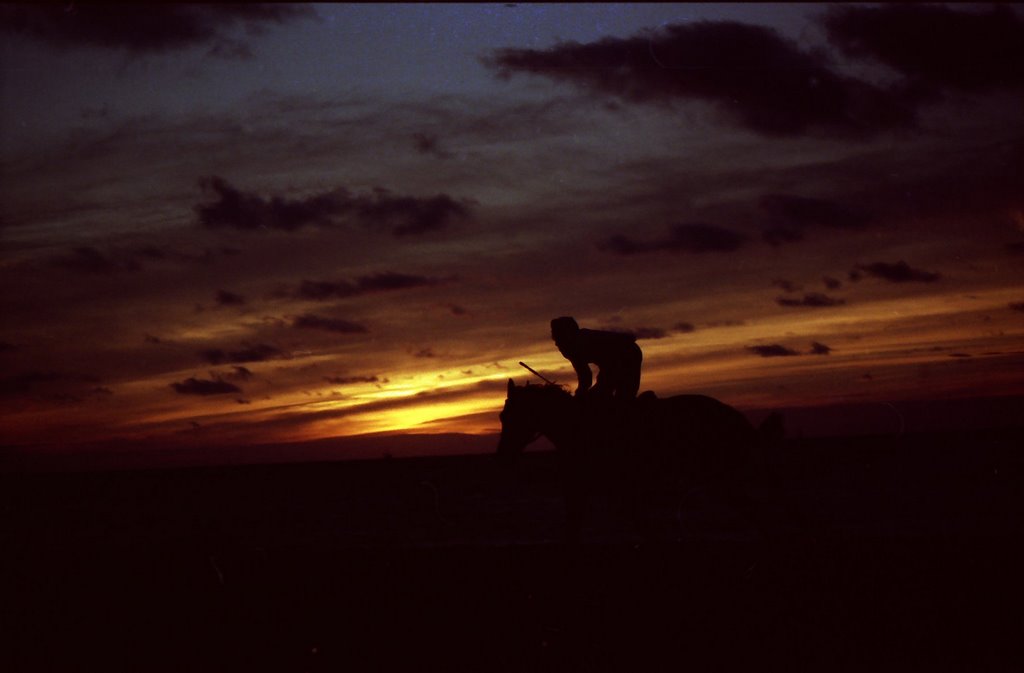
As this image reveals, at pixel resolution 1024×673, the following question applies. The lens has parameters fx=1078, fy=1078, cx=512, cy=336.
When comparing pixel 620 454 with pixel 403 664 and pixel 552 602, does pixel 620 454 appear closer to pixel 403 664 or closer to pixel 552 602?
pixel 552 602

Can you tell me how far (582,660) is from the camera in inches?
318

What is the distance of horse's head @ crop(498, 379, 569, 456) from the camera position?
492 inches

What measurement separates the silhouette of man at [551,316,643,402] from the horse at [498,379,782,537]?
0.16m

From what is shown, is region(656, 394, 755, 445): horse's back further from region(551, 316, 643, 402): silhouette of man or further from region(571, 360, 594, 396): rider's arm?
region(571, 360, 594, 396): rider's arm

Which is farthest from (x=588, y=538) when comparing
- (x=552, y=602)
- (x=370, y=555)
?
(x=552, y=602)

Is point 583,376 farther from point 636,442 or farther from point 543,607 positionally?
point 543,607

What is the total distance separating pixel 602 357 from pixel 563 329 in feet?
1.86

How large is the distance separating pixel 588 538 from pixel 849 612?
11.7 m

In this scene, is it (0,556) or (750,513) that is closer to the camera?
(750,513)

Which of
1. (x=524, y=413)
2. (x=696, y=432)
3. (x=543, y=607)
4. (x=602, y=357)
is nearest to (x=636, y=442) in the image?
(x=696, y=432)

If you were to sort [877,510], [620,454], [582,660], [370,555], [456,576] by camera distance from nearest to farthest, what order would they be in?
[582,660], [620,454], [456,576], [370,555], [877,510]

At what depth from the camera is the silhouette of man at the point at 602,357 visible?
39.5ft

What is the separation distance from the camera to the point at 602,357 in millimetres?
12141

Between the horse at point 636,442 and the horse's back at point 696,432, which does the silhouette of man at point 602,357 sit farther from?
the horse's back at point 696,432
